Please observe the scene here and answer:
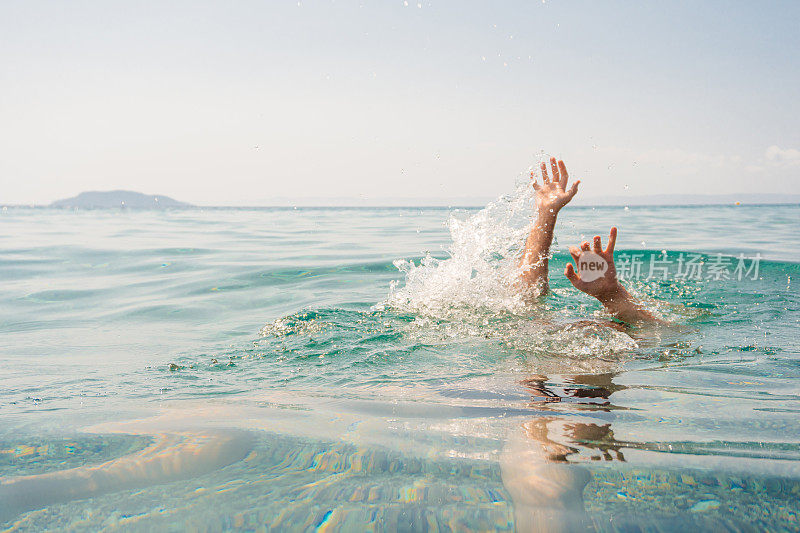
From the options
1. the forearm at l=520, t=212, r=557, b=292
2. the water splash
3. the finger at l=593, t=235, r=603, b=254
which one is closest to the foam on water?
the water splash

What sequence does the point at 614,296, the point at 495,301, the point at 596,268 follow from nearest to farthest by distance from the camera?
the point at 596,268
the point at 614,296
the point at 495,301

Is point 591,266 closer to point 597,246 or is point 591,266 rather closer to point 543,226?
point 597,246

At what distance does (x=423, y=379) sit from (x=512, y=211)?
284 cm

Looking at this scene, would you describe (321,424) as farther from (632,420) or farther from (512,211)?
(512,211)

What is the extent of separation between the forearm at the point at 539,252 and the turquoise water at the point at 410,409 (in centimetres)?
26

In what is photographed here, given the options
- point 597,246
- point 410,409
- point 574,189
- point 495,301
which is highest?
point 574,189

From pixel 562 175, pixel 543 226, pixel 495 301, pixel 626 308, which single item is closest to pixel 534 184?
pixel 562 175

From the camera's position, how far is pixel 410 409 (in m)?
2.64

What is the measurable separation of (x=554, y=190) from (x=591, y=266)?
5.17ft

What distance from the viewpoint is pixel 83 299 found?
20.2 feet

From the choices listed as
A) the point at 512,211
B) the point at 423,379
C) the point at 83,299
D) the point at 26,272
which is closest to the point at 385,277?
the point at 512,211

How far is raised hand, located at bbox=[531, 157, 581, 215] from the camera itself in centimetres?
498

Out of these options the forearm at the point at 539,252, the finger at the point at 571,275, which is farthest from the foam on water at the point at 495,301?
the finger at the point at 571,275

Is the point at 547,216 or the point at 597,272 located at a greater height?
the point at 547,216
